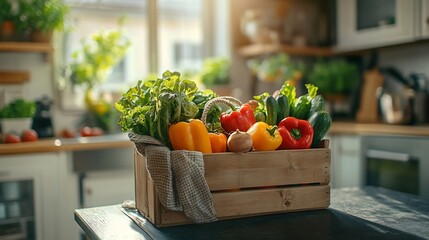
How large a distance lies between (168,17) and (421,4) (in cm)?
187

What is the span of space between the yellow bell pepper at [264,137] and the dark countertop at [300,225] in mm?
174

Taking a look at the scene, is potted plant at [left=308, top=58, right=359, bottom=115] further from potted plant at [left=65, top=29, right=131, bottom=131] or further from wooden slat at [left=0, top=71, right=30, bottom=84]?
wooden slat at [left=0, top=71, right=30, bottom=84]

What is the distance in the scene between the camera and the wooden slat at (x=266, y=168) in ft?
3.60

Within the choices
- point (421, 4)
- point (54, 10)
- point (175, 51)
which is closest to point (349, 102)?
point (421, 4)

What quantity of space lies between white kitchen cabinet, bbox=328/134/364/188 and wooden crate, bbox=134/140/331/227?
1.79m

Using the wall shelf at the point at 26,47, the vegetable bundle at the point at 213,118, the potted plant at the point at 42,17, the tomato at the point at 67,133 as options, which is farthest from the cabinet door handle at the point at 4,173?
the vegetable bundle at the point at 213,118

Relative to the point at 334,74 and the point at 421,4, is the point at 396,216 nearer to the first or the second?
the point at 421,4

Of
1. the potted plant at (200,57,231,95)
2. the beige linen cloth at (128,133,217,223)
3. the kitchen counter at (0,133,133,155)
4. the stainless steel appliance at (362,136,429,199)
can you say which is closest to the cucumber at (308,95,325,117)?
the beige linen cloth at (128,133,217,223)

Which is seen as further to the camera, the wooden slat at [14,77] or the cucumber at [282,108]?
the wooden slat at [14,77]

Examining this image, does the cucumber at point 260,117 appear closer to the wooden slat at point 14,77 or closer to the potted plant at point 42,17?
the potted plant at point 42,17

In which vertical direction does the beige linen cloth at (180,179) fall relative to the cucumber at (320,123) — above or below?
below

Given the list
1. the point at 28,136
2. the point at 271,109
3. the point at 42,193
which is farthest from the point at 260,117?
the point at 28,136

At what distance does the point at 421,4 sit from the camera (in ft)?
9.50

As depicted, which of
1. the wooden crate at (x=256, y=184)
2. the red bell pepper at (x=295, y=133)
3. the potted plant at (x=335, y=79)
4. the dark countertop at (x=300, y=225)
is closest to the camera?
the dark countertop at (x=300, y=225)
